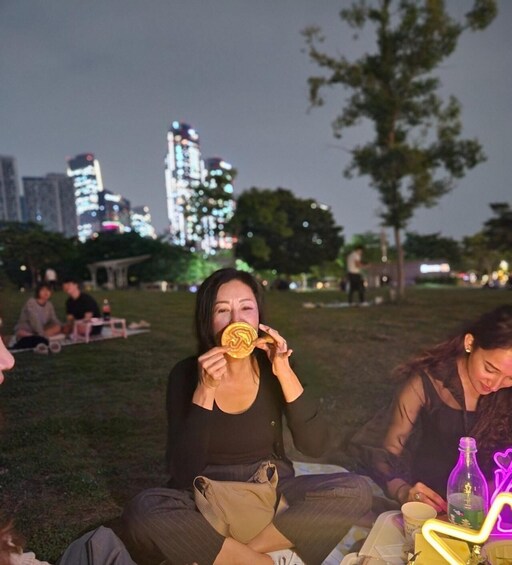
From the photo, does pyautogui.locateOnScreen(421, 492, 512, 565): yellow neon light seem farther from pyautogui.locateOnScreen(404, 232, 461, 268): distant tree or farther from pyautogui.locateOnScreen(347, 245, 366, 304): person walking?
pyautogui.locateOnScreen(404, 232, 461, 268): distant tree

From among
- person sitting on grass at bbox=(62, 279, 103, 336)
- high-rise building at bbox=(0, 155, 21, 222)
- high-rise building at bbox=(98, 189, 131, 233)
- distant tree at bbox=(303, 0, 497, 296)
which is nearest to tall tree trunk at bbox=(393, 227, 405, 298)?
distant tree at bbox=(303, 0, 497, 296)

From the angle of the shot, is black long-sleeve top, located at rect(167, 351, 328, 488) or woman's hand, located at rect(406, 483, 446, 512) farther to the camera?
black long-sleeve top, located at rect(167, 351, 328, 488)

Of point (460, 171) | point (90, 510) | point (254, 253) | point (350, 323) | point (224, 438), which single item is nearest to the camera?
point (224, 438)

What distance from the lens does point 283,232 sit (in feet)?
124

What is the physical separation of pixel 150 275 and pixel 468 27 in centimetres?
3217

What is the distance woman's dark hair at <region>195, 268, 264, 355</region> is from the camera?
254cm

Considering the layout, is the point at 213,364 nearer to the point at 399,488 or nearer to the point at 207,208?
the point at 399,488

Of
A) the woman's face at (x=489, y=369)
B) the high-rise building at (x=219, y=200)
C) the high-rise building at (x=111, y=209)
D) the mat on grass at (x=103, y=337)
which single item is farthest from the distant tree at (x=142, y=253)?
the high-rise building at (x=111, y=209)

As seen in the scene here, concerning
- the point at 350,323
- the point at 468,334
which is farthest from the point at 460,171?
the point at 468,334

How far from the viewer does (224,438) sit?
2480 mm

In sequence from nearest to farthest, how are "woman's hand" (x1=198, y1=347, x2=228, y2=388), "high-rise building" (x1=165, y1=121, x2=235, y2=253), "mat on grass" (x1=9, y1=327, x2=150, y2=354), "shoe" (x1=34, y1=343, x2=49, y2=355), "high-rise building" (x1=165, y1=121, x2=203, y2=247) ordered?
"woman's hand" (x1=198, y1=347, x2=228, y2=388)
"shoe" (x1=34, y1=343, x2=49, y2=355)
"mat on grass" (x1=9, y1=327, x2=150, y2=354)
"high-rise building" (x1=165, y1=121, x2=235, y2=253)
"high-rise building" (x1=165, y1=121, x2=203, y2=247)

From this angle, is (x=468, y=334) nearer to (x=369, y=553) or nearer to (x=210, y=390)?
(x=369, y=553)

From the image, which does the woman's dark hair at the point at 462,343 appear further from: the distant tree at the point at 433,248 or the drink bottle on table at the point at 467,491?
the distant tree at the point at 433,248

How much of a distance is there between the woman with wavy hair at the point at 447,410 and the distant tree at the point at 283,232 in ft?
104
